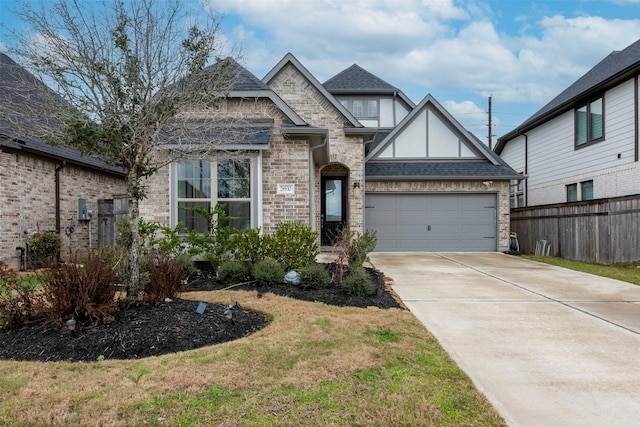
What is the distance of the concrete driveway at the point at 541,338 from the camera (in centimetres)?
317

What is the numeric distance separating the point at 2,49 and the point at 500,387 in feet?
23.1

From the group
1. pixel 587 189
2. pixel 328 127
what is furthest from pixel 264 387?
pixel 587 189

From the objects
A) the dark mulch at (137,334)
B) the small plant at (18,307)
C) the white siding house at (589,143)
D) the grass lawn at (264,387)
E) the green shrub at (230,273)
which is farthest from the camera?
the white siding house at (589,143)

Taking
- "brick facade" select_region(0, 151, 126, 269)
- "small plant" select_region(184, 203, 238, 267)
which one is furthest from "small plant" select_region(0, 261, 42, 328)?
"brick facade" select_region(0, 151, 126, 269)

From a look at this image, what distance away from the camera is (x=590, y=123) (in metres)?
15.2

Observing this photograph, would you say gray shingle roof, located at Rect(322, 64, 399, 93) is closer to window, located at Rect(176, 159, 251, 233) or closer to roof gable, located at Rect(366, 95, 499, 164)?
roof gable, located at Rect(366, 95, 499, 164)

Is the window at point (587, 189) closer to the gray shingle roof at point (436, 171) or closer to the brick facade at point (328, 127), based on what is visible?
the gray shingle roof at point (436, 171)

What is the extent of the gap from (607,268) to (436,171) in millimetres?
6224

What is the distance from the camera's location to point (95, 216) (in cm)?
1348

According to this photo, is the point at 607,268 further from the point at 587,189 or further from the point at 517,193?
the point at 517,193

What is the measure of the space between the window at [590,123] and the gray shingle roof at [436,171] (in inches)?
114

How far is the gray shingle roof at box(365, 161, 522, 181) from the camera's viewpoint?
15.1 m

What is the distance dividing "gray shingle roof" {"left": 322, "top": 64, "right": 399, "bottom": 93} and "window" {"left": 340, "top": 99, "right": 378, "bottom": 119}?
63cm

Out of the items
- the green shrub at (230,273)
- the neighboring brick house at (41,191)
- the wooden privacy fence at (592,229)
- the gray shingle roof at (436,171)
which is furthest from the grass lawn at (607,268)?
the neighboring brick house at (41,191)
